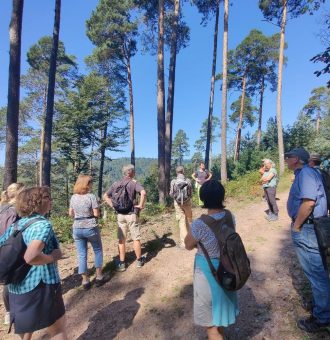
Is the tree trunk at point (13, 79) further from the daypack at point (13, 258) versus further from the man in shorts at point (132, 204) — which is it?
the daypack at point (13, 258)

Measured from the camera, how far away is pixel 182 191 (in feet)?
19.5

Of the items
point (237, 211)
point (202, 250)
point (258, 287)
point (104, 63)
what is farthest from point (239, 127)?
point (202, 250)

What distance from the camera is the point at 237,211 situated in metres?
9.60

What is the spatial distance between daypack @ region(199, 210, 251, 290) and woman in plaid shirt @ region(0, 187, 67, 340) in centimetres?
147

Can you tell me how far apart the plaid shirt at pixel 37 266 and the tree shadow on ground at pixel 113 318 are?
1561 millimetres

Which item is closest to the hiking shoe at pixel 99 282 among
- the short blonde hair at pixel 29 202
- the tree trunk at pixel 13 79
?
the short blonde hair at pixel 29 202

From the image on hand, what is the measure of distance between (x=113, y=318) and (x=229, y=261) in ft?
8.35

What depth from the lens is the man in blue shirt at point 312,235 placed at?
117 inches

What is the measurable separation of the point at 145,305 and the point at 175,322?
26.7 inches

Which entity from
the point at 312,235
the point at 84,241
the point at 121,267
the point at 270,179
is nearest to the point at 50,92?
the point at 84,241

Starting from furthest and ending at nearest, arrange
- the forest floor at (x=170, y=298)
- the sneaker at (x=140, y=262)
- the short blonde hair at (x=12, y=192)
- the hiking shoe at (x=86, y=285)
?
the sneaker at (x=140, y=262), the hiking shoe at (x=86, y=285), the short blonde hair at (x=12, y=192), the forest floor at (x=170, y=298)

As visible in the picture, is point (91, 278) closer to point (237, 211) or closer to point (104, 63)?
point (237, 211)

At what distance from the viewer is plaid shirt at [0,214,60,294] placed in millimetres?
2477

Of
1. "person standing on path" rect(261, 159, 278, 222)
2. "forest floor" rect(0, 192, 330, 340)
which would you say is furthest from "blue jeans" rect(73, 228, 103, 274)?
"person standing on path" rect(261, 159, 278, 222)
